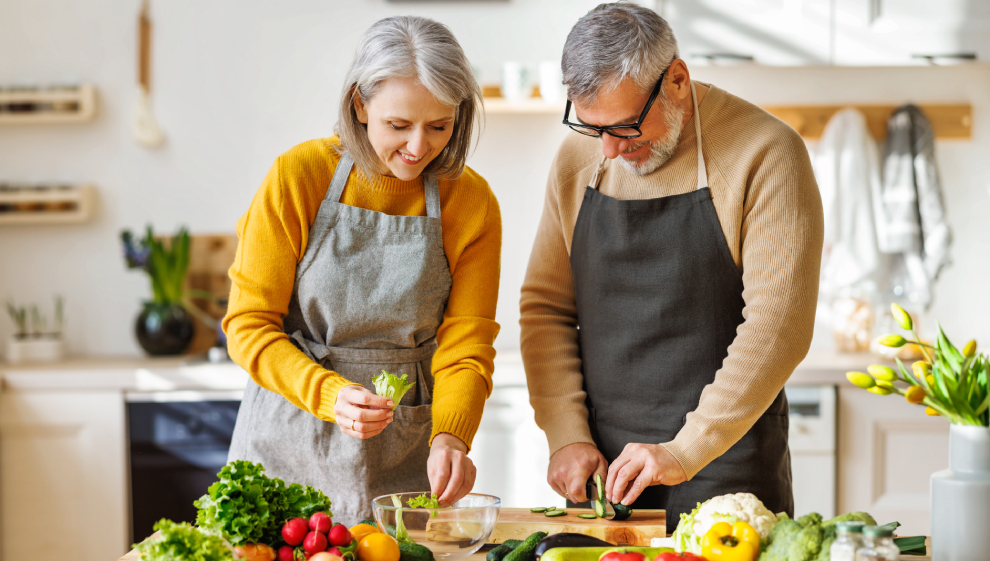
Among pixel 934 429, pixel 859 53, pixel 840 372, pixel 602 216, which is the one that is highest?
pixel 859 53

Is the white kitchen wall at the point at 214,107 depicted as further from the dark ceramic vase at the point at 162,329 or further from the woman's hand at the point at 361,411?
the woman's hand at the point at 361,411

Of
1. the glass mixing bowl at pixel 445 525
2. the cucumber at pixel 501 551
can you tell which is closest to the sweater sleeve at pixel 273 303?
the glass mixing bowl at pixel 445 525

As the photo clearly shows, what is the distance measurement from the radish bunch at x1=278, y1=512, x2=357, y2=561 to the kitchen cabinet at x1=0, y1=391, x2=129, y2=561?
1810 mm

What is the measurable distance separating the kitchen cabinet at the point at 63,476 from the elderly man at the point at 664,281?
1.65m

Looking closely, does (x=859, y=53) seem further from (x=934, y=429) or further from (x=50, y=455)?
(x=50, y=455)

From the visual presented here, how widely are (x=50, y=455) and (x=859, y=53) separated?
291 centimetres

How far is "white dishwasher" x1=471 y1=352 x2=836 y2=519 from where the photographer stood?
2.49 meters

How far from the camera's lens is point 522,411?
2.56 meters

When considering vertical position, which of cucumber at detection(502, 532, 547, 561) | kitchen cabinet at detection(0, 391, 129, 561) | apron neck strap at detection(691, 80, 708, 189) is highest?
apron neck strap at detection(691, 80, 708, 189)

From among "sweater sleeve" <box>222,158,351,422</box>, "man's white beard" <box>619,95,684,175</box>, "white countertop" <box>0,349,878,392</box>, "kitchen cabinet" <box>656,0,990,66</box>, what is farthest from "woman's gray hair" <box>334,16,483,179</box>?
"kitchen cabinet" <box>656,0,990,66</box>

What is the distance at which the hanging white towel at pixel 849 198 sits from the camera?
276 cm

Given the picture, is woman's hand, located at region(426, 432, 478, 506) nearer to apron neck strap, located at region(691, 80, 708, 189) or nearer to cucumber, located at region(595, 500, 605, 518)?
cucumber, located at region(595, 500, 605, 518)

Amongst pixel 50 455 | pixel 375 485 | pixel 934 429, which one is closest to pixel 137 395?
pixel 50 455

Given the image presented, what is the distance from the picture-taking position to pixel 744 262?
1.34 metres
